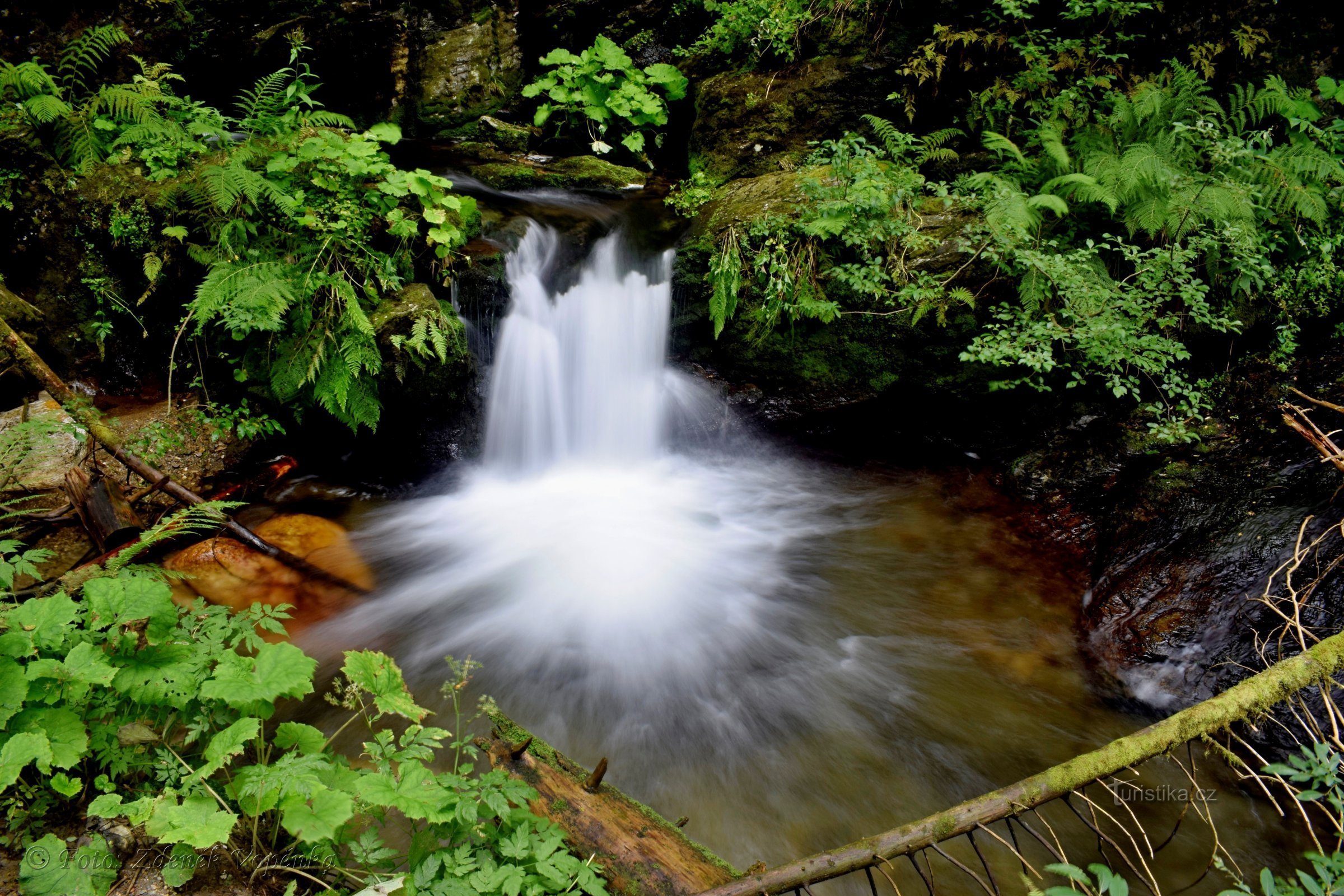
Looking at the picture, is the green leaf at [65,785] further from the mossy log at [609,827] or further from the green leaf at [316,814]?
the mossy log at [609,827]

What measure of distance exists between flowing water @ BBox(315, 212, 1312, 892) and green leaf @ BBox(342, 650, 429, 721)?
1470mm

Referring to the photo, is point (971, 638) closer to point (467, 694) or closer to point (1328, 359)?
point (467, 694)

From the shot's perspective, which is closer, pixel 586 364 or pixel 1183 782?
pixel 1183 782

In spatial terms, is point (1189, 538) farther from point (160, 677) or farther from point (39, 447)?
point (39, 447)

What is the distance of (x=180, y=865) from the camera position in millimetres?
1772

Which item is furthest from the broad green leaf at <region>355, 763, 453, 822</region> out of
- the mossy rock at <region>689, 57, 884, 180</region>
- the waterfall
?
the mossy rock at <region>689, 57, 884, 180</region>

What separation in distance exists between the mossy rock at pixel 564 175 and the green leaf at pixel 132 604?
6.17 metres

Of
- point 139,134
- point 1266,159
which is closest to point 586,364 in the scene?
point 139,134

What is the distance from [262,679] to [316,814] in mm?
459

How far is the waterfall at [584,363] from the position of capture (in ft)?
20.0

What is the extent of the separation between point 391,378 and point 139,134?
2780 mm

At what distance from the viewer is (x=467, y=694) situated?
3633 mm

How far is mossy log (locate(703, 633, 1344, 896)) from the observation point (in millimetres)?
1660

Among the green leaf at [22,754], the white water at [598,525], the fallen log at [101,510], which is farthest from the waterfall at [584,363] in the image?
the green leaf at [22,754]
